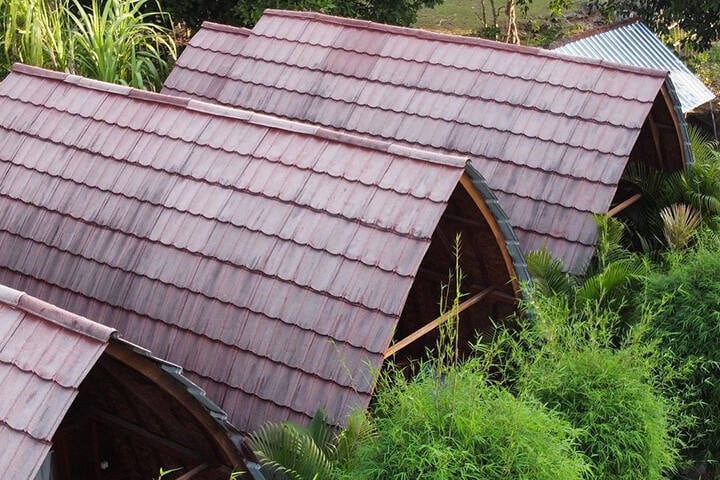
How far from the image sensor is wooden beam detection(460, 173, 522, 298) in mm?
5932

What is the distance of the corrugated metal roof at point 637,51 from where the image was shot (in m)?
11.1

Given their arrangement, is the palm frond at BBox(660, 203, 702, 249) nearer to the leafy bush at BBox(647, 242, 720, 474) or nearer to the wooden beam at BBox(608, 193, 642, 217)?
the wooden beam at BBox(608, 193, 642, 217)

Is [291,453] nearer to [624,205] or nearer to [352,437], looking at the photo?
[352,437]

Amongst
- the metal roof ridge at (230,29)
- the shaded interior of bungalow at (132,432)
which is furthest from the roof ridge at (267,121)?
the metal roof ridge at (230,29)

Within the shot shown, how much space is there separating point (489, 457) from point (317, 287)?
1.64m

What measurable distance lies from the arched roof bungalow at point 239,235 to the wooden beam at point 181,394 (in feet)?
1.58

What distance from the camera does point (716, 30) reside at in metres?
12.8

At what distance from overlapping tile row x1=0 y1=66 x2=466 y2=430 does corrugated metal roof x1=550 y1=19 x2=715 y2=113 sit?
5.66 metres

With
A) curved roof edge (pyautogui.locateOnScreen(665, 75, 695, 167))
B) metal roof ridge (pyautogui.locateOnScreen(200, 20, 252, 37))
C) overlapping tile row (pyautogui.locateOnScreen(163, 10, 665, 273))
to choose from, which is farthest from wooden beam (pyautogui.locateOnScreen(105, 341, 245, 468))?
metal roof ridge (pyautogui.locateOnScreen(200, 20, 252, 37))

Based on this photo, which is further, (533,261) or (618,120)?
(618,120)

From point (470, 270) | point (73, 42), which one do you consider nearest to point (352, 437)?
point (470, 270)

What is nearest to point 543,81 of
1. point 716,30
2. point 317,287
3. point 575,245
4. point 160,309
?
point 575,245

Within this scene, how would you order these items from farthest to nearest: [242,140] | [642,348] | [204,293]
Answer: [242,140] → [204,293] → [642,348]

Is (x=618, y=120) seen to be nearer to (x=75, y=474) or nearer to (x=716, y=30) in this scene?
(x=75, y=474)
